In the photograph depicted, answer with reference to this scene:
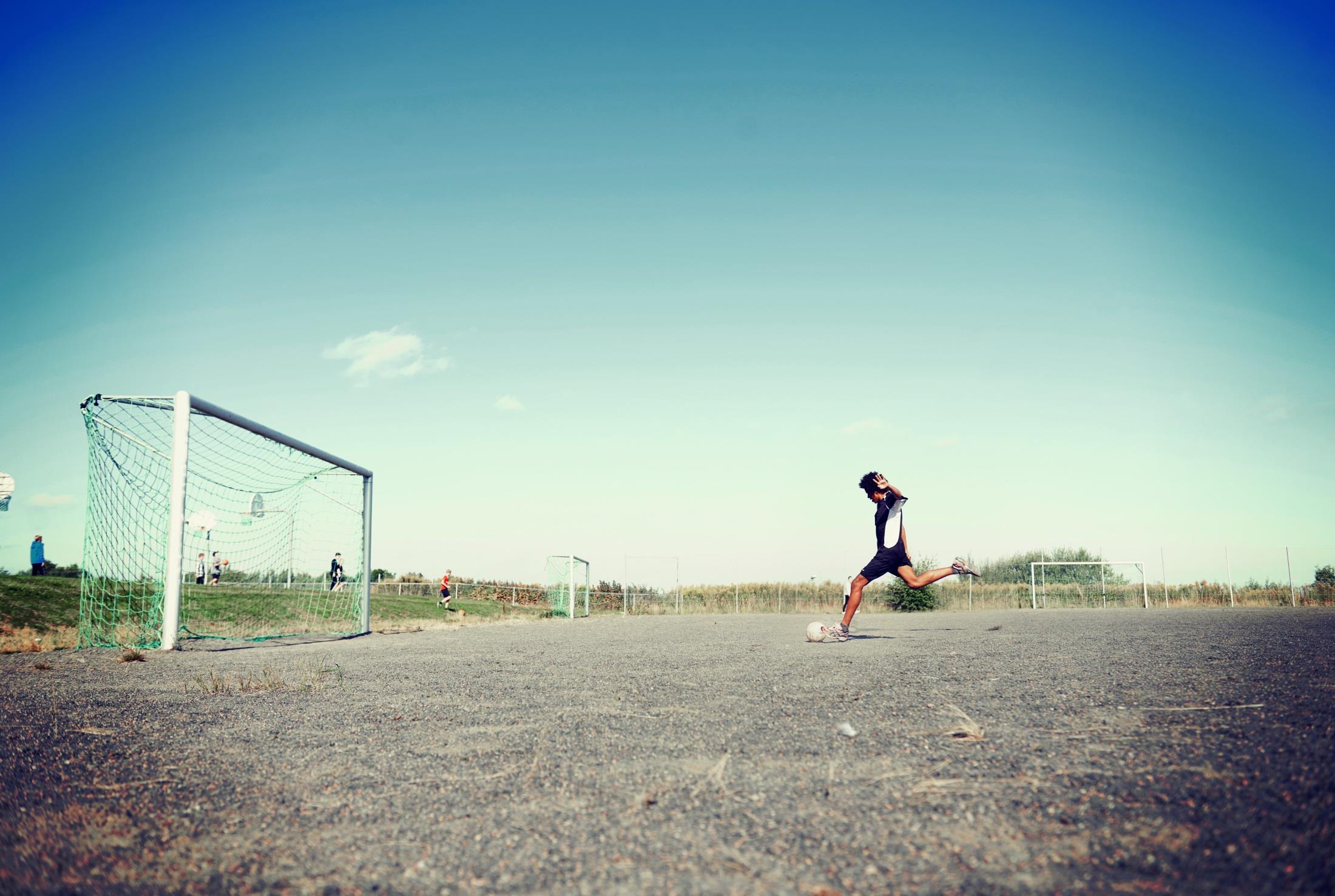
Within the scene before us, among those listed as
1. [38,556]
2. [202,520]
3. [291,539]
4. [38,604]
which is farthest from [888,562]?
[38,556]

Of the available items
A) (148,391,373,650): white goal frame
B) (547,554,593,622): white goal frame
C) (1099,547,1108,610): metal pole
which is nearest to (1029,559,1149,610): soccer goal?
(1099,547,1108,610): metal pole

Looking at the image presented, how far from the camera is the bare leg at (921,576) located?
8.63 m

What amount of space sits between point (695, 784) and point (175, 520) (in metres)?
9.36

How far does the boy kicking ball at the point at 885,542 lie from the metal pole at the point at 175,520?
309 inches

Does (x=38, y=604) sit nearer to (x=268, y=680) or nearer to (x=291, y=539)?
(x=291, y=539)

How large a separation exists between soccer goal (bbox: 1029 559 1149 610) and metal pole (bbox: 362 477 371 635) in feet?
82.0

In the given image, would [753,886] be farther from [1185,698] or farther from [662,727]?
[1185,698]

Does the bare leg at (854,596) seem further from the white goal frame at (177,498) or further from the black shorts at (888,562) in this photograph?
the white goal frame at (177,498)

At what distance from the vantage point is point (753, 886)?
1.86m

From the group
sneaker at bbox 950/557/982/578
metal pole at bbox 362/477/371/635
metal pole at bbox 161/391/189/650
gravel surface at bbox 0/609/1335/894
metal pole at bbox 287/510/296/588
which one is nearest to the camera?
gravel surface at bbox 0/609/1335/894

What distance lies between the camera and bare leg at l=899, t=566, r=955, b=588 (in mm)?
8633

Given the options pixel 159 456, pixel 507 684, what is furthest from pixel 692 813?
pixel 159 456

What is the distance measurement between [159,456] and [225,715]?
769cm

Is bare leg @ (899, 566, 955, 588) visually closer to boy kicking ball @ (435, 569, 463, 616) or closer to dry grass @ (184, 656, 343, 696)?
dry grass @ (184, 656, 343, 696)
